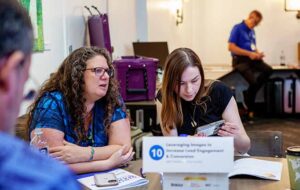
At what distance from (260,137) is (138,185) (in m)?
0.89

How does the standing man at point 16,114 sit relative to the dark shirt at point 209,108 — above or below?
above

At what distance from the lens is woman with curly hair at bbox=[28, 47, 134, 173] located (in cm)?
199

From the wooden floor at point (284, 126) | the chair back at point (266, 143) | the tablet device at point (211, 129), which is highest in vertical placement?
the tablet device at point (211, 129)

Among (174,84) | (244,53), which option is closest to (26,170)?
(174,84)

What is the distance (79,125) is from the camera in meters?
2.05

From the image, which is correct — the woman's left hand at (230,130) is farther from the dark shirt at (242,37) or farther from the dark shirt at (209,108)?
the dark shirt at (242,37)

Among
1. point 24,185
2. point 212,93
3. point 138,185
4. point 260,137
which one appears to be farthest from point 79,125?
point 24,185

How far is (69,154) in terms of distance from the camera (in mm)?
1859

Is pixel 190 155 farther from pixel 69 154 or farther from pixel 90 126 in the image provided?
pixel 90 126

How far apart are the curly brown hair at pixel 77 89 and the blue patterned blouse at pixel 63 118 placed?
19mm

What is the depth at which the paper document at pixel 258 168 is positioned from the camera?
171cm

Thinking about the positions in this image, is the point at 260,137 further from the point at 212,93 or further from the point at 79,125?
the point at 79,125

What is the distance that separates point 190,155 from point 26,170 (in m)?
0.83

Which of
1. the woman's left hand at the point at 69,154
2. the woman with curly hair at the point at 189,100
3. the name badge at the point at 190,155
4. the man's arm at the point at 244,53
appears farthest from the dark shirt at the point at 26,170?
the man's arm at the point at 244,53
